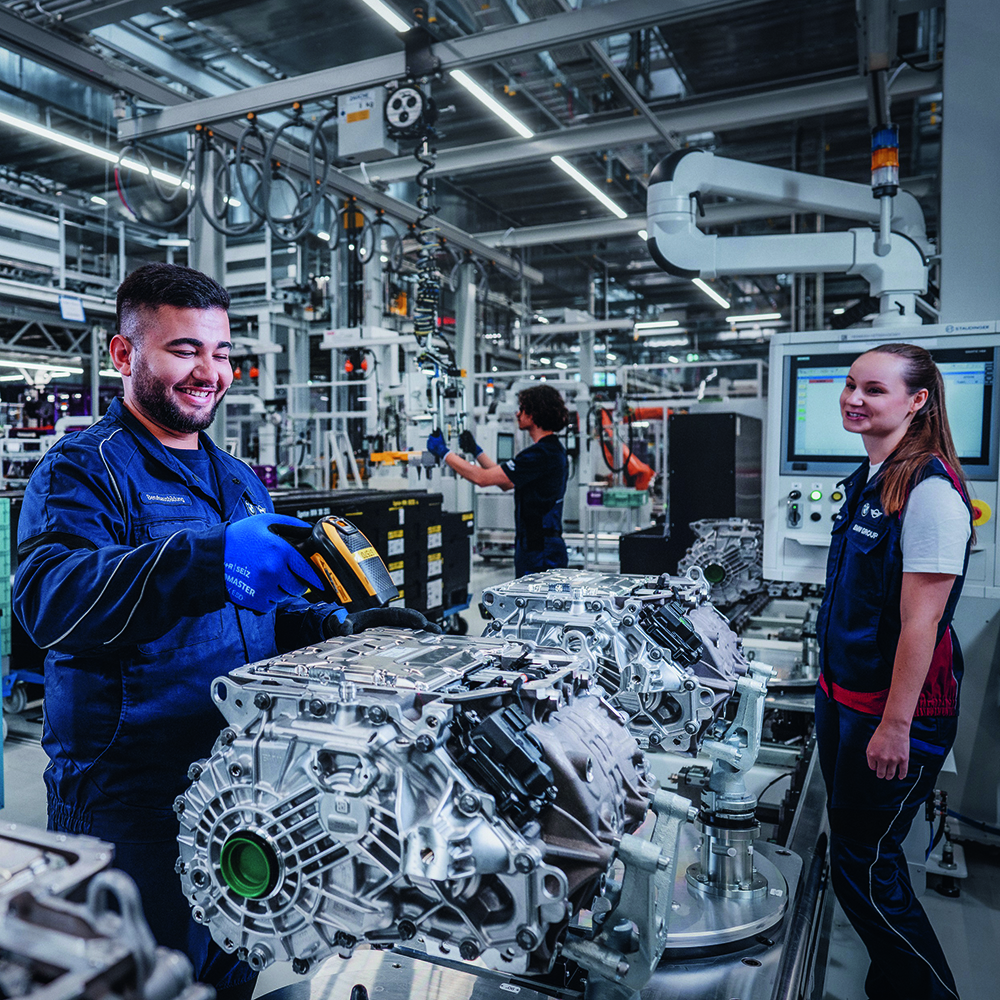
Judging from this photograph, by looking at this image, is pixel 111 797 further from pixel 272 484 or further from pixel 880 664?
pixel 272 484

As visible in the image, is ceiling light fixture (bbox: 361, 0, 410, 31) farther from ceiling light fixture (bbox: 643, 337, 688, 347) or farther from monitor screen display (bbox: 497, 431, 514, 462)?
ceiling light fixture (bbox: 643, 337, 688, 347)

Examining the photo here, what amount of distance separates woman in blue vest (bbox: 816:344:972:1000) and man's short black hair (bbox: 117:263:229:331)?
1627 millimetres

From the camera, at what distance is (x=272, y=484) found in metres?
6.30

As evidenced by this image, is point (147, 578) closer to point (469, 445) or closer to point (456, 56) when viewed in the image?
point (469, 445)

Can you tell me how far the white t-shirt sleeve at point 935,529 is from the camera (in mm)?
1791

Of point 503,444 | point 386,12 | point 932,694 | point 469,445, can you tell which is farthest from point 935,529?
point 503,444

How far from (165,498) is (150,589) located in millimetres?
346

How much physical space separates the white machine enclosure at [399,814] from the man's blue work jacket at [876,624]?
1008 mm

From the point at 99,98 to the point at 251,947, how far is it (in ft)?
30.2

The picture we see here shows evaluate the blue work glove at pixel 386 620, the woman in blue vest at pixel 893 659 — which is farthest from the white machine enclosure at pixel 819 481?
the blue work glove at pixel 386 620

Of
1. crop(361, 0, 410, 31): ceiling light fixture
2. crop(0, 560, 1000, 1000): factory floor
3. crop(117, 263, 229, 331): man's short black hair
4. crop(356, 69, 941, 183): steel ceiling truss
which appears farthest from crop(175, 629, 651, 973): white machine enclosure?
crop(356, 69, 941, 183): steel ceiling truss

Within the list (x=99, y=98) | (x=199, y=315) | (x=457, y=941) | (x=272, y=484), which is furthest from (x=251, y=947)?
(x=99, y=98)

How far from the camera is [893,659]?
1.90 meters

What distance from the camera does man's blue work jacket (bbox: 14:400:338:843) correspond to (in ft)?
3.94
